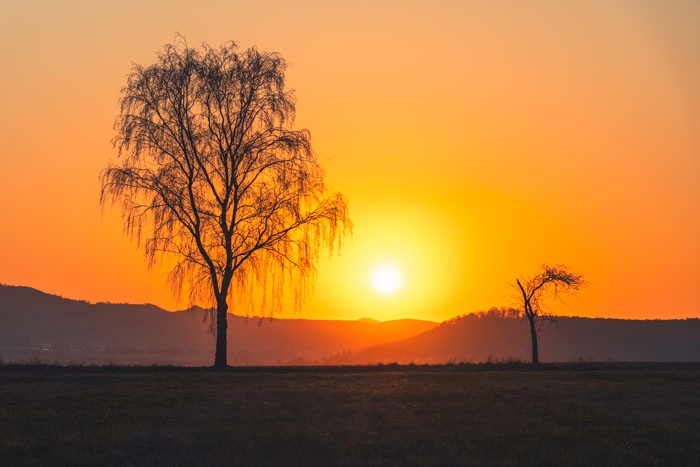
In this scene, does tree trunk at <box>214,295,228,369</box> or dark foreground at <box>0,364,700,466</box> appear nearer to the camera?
dark foreground at <box>0,364,700,466</box>

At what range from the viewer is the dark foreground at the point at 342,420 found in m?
21.2

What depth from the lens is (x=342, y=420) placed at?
24547mm

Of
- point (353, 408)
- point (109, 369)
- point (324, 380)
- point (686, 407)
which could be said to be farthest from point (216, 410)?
point (686, 407)

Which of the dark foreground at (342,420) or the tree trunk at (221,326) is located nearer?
the dark foreground at (342,420)

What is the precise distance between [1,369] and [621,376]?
91.4ft

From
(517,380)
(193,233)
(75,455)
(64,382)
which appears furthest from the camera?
(193,233)

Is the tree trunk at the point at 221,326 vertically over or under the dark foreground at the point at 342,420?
over

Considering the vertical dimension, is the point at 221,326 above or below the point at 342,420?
above

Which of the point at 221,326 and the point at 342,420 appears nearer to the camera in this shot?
the point at 342,420

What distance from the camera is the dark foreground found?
21234 millimetres

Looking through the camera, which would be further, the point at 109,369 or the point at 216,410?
the point at 109,369

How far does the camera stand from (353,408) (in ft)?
86.5

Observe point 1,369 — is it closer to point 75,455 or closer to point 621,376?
point 75,455

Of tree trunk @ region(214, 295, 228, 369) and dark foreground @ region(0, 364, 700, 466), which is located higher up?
tree trunk @ region(214, 295, 228, 369)
